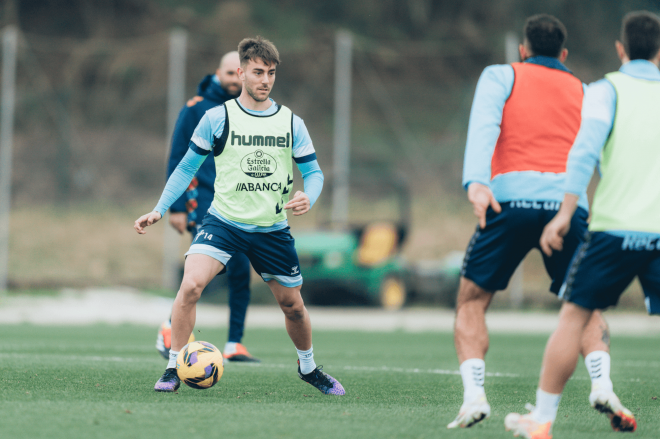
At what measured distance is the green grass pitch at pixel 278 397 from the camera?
378 cm

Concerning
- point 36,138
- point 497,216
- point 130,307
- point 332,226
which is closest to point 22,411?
point 497,216

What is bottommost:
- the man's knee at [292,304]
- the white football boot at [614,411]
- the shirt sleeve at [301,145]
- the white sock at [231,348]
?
the white sock at [231,348]

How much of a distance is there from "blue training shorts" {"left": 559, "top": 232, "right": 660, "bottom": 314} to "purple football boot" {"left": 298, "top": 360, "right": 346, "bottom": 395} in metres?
1.88

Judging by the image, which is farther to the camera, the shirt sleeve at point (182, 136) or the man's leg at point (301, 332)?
the shirt sleeve at point (182, 136)

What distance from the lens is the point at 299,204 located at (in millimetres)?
4824

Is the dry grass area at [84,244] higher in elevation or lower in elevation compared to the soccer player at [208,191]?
lower

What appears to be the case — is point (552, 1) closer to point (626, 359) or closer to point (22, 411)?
point (626, 359)

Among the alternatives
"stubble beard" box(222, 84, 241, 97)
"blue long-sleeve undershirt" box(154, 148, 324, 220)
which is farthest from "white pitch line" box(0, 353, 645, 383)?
"stubble beard" box(222, 84, 241, 97)

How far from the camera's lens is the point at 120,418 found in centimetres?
390

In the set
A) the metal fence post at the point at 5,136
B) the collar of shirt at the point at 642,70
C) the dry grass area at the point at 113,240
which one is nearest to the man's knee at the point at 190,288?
the collar of shirt at the point at 642,70

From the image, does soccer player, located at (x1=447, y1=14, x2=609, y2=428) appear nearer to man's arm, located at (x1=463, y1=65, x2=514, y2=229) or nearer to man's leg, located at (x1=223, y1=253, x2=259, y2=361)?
man's arm, located at (x1=463, y1=65, x2=514, y2=229)

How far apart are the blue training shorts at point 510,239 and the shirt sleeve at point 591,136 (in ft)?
1.27

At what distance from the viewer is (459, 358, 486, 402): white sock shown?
3973 millimetres

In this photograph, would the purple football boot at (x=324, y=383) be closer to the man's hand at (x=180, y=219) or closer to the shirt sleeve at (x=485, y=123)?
the shirt sleeve at (x=485, y=123)
